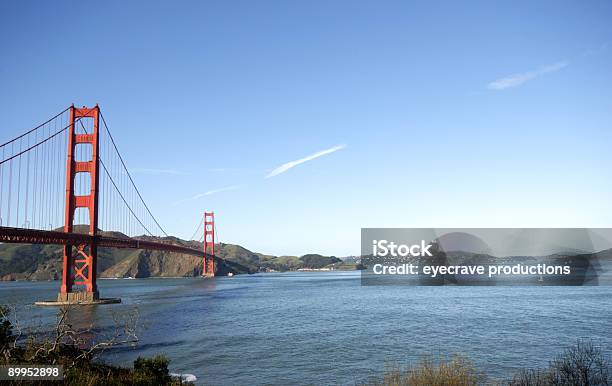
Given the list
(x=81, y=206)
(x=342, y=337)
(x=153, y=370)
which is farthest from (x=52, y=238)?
(x=153, y=370)

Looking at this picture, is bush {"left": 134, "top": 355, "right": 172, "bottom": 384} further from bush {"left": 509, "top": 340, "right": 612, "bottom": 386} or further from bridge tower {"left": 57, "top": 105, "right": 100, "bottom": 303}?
bridge tower {"left": 57, "top": 105, "right": 100, "bottom": 303}

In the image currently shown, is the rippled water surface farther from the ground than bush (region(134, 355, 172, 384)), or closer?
closer

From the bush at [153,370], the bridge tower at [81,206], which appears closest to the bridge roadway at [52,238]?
the bridge tower at [81,206]

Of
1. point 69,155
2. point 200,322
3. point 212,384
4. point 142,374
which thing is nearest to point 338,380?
point 212,384

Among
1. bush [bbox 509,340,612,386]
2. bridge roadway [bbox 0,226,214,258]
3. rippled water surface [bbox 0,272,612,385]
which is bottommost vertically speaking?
rippled water surface [bbox 0,272,612,385]

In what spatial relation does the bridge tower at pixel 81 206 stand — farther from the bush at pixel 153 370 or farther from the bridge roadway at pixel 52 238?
the bush at pixel 153 370

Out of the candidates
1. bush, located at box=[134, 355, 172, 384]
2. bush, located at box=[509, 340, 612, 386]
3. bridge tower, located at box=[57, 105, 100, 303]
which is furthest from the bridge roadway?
bush, located at box=[509, 340, 612, 386]

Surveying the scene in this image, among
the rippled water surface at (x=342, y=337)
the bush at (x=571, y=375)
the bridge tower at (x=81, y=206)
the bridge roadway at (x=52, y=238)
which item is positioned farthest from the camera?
the bridge tower at (x=81, y=206)

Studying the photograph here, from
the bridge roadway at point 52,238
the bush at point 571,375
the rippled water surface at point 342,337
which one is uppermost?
the bridge roadway at point 52,238

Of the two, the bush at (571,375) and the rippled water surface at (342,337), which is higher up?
the bush at (571,375)
